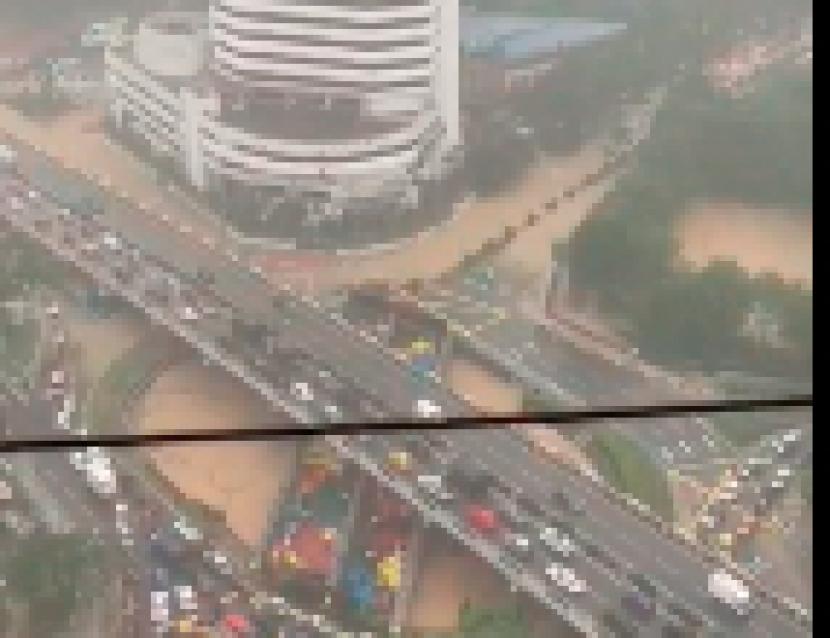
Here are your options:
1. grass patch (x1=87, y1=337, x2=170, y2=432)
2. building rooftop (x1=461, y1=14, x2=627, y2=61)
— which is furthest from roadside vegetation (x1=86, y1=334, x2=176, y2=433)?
building rooftop (x1=461, y1=14, x2=627, y2=61)

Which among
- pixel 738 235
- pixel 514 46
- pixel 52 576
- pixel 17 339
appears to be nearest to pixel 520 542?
pixel 52 576

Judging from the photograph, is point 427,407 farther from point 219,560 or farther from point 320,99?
point 320,99

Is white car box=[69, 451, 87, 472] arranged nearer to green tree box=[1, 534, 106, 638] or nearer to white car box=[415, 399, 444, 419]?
green tree box=[1, 534, 106, 638]

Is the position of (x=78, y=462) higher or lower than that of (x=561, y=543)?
higher

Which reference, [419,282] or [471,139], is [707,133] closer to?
[471,139]

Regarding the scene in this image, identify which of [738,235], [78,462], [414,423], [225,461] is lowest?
[225,461]

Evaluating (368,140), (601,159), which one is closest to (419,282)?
(368,140)
